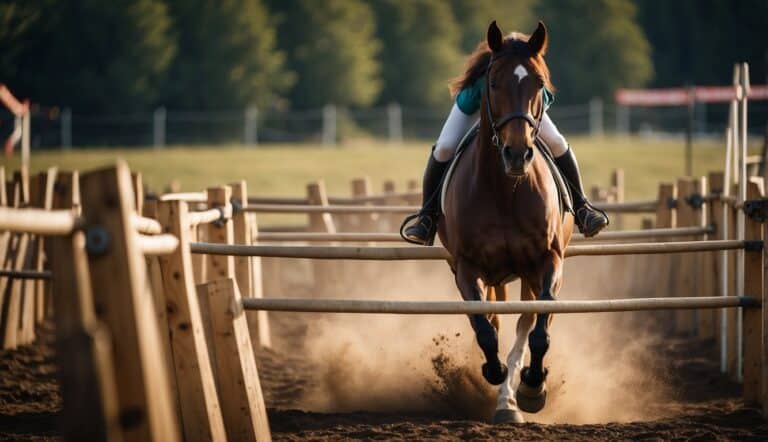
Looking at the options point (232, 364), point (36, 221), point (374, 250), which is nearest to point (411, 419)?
point (374, 250)

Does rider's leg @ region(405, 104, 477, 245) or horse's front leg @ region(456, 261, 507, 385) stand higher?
rider's leg @ region(405, 104, 477, 245)

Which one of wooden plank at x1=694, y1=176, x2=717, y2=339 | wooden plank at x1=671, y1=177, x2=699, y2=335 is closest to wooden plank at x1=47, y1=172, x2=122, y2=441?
wooden plank at x1=694, y1=176, x2=717, y2=339

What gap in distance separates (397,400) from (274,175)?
25.5 metres

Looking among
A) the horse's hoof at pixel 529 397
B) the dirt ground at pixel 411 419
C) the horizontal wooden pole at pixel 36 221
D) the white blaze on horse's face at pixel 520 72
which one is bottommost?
the dirt ground at pixel 411 419

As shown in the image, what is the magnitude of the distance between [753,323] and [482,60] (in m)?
2.58

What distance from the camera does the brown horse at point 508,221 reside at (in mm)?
6168

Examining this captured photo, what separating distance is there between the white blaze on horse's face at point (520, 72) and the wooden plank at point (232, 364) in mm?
2285

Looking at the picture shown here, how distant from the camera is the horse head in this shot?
5871 mm

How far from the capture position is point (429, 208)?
7.70 m

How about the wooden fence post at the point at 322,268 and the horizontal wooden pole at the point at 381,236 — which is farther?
the wooden fence post at the point at 322,268

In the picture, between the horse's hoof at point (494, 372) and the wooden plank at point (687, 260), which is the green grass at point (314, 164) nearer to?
the wooden plank at point (687, 260)

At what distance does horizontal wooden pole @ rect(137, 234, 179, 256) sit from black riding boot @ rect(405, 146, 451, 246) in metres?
3.04

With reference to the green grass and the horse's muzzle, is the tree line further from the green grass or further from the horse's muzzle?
the horse's muzzle

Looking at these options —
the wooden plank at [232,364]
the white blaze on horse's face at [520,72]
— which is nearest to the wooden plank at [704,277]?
the white blaze on horse's face at [520,72]
